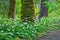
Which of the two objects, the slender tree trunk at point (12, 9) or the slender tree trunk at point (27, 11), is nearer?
the slender tree trunk at point (27, 11)

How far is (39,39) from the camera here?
10164 millimetres

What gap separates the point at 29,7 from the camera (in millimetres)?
12492

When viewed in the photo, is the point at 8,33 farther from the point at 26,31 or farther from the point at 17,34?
the point at 26,31

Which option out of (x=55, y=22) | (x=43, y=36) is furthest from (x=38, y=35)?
(x=55, y=22)

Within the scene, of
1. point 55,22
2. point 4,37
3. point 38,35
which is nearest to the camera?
point 4,37

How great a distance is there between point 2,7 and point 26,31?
1283 cm

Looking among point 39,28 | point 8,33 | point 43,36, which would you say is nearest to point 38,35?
point 43,36

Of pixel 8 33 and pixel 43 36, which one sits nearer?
pixel 8 33

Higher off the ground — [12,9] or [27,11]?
[27,11]

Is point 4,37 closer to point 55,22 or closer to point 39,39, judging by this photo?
point 39,39

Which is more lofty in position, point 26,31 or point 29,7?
point 29,7

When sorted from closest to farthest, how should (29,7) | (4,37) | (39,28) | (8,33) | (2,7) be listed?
1. (4,37)
2. (8,33)
3. (39,28)
4. (29,7)
5. (2,7)

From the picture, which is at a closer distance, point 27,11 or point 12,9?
point 27,11

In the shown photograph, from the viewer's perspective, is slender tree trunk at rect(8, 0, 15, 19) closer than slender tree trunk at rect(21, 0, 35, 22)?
No
